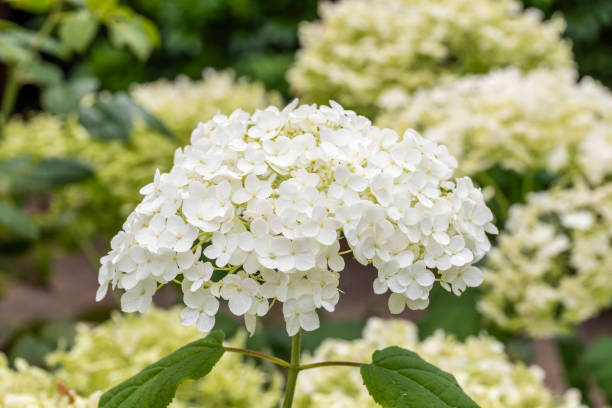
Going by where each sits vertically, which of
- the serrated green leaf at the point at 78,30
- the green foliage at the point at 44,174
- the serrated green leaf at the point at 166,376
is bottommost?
the serrated green leaf at the point at 166,376

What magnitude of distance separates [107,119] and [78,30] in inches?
7.0

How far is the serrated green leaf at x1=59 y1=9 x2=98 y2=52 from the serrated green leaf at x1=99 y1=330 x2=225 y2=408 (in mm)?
821

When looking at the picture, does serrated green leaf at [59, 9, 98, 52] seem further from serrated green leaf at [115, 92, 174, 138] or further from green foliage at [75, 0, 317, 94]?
green foliage at [75, 0, 317, 94]

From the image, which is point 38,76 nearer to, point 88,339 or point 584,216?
point 88,339

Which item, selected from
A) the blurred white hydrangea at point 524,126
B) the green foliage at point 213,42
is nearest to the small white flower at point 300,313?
the blurred white hydrangea at point 524,126

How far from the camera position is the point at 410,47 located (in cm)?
191

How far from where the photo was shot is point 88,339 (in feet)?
3.45

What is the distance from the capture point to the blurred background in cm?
126

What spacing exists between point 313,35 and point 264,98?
0.52 metres

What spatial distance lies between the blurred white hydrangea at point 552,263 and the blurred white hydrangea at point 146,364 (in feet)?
1.67

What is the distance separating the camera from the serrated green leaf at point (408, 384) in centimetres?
53

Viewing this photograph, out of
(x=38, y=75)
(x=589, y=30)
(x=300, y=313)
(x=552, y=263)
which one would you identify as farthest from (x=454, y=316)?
(x=589, y=30)

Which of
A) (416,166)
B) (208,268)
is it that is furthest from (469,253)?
(208,268)

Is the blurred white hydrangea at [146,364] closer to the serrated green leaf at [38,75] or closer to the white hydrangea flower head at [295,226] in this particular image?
the white hydrangea flower head at [295,226]
